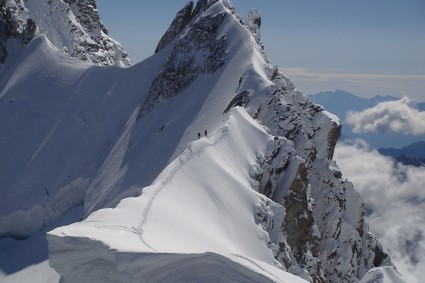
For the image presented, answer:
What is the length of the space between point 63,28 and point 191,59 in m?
33.3

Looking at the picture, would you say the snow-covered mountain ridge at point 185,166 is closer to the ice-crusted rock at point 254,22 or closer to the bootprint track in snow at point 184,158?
the bootprint track in snow at point 184,158

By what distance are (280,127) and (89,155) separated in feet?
63.9

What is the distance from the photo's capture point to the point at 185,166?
91.9 ft

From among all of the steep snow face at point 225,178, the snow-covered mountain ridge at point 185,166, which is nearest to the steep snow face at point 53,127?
the snow-covered mountain ridge at point 185,166

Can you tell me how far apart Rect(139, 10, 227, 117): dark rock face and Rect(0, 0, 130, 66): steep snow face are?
83.7ft

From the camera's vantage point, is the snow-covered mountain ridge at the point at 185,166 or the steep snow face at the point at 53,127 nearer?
the snow-covered mountain ridge at the point at 185,166

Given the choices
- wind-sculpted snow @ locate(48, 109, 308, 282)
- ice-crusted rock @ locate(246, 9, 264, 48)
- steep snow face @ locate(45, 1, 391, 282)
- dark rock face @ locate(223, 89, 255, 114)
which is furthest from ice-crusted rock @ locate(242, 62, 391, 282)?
ice-crusted rock @ locate(246, 9, 264, 48)

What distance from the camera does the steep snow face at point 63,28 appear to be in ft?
215

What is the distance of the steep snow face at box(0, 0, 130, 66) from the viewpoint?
6556 centimetres

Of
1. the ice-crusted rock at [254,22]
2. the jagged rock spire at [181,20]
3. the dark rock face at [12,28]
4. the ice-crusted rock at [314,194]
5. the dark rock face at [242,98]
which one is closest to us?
the ice-crusted rock at [314,194]

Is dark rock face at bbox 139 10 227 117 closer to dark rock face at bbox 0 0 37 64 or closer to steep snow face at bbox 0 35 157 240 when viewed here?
steep snow face at bbox 0 35 157 240

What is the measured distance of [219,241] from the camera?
70.3 feet

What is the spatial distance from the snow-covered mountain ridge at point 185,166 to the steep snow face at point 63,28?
10.2 feet

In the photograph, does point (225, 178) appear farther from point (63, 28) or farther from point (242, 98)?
point (63, 28)
